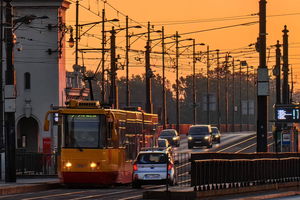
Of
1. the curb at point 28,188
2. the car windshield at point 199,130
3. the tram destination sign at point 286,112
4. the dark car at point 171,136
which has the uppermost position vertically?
the tram destination sign at point 286,112

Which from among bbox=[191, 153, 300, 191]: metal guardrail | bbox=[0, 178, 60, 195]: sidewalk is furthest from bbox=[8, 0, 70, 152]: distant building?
bbox=[0, 178, 60, 195]: sidewalk

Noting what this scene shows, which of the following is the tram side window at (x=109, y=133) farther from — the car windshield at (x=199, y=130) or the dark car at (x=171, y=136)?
the dark car at (x=171, y=136)

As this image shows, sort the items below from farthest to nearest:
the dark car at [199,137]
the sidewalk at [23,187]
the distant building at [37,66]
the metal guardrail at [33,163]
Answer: the dark car at [199,137] < the distant building at [37,66] < the metal guardrail at [33,163] < the sidewalk at [23,187]

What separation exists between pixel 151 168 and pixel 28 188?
5982 mm

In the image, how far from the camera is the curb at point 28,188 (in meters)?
36.0

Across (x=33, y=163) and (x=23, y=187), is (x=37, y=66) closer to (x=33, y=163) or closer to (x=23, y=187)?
(x=33, y=163)

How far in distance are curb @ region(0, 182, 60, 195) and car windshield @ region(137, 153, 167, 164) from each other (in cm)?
350

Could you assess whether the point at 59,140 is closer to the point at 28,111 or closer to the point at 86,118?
the point at 86,118

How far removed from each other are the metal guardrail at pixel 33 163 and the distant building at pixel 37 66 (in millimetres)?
35144

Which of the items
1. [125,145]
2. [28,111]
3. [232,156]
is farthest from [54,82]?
[232,156]

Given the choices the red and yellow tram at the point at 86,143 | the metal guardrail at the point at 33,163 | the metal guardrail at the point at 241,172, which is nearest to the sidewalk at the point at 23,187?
the red and yellow tram at the point at 86,143

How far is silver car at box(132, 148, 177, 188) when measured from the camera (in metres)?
41.6

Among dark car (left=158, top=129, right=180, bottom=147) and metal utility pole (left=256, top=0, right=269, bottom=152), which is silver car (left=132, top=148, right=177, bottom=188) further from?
dark car (left=158, top=129, right=180, bottom=147)

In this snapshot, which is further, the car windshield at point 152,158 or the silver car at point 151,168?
the car windshield at point 152,158
